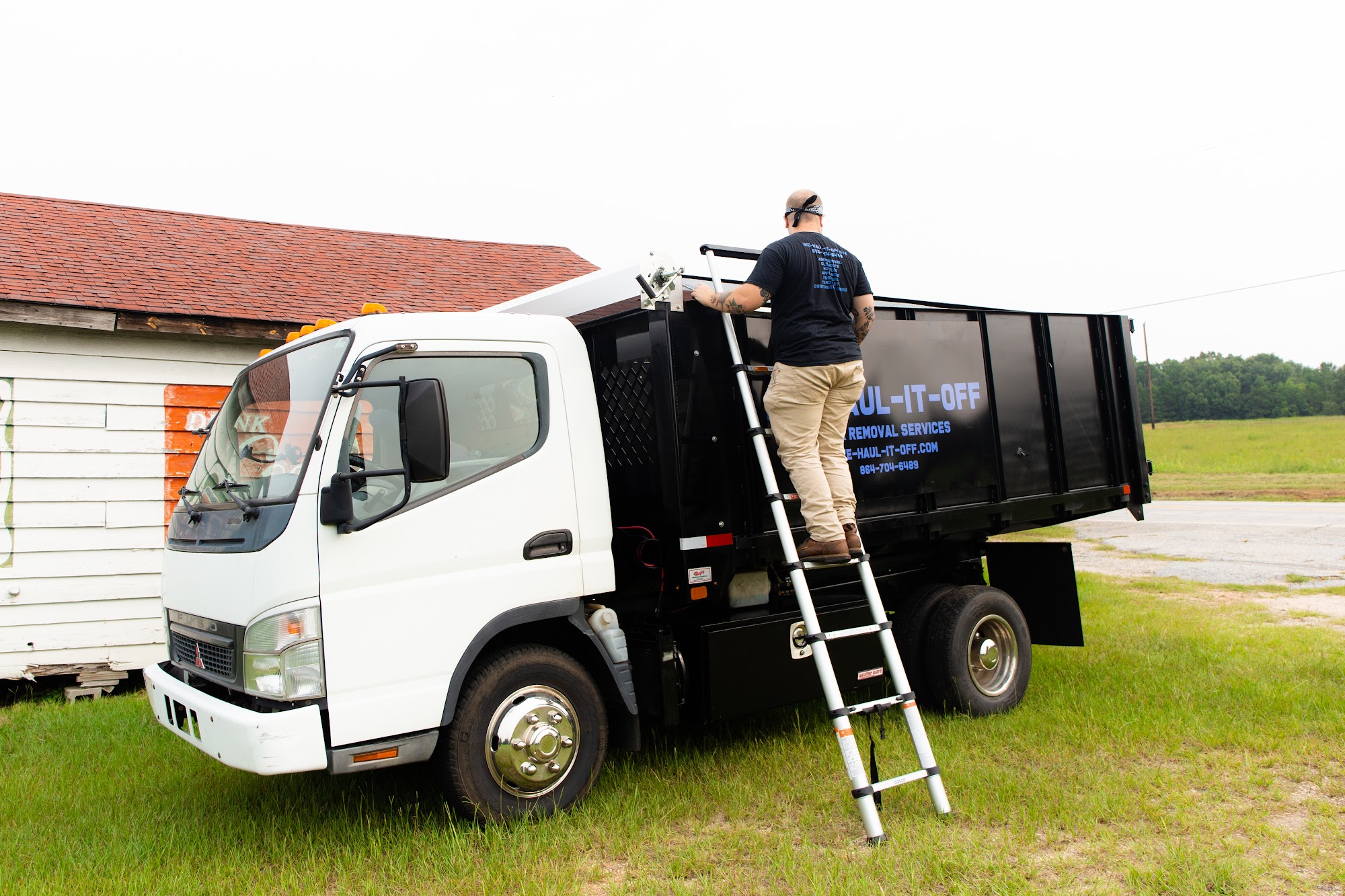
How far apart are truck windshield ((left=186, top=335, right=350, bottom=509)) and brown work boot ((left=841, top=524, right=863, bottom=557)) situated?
2.60 m

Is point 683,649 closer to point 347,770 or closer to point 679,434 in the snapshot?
point 679,434

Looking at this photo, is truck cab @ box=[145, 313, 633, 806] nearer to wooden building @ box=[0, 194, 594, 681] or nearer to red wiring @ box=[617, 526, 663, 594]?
red wiring @ box=[617, 526, 663, 594]

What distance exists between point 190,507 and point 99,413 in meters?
4.42

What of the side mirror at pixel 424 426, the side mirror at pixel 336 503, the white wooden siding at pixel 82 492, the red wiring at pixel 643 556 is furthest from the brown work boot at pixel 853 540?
the white wooden siding at pixel 82 492

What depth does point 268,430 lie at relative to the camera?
4.31 metres

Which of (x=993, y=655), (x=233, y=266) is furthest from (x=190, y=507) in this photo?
(x=233, y=266)

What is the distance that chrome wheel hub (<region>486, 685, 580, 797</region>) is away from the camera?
423cm

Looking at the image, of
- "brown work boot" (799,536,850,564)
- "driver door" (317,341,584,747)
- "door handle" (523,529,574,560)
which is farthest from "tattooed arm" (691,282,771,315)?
"door handle" (523,529,574,560)

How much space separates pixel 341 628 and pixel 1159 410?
85882mm

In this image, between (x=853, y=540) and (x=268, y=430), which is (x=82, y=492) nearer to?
(x=268, y=430)

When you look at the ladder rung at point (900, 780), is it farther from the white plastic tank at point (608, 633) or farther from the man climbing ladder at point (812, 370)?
the white plastic tank at point (608, 633)

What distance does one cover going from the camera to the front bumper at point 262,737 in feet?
12.0

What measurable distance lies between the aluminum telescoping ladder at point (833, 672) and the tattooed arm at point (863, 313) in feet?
2.25

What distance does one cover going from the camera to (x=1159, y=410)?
78.2 metres
